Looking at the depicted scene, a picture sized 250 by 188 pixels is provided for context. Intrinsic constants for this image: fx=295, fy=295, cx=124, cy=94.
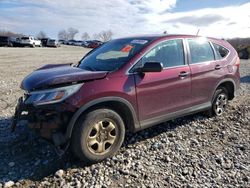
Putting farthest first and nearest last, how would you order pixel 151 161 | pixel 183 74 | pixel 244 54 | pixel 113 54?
pixel 244 54
pixel 183 74
pixel 113 54
pixel 151 161

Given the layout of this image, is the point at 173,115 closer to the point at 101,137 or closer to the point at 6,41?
the point at 101,137

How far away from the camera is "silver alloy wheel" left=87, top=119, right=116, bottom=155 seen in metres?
4.06

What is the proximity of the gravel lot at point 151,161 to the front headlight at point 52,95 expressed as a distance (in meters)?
0.95

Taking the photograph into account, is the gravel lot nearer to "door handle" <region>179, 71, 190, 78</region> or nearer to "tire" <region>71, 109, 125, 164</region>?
"tire" <region>71, 109, 125, 164</region>

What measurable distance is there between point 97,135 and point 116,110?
1.64 feet

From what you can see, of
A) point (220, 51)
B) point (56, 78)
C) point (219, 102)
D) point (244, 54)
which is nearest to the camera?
point (56, 78)

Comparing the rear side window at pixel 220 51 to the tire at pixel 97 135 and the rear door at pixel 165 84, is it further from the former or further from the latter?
the tire at pixel 97 135

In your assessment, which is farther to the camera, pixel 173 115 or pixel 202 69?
pixel 202 69

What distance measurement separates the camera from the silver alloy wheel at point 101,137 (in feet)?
13.3

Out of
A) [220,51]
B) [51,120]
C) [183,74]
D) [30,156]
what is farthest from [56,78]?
A: [220,51]

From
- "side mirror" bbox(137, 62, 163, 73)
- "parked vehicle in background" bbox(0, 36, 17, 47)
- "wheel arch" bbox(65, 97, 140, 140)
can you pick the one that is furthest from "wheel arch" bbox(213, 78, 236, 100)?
"parked vehicle in background" bbox(0, 36, 17, 47)

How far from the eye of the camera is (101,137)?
13.6ft

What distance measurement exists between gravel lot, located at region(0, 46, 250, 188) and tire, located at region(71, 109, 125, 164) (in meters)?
0.16

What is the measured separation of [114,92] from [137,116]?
0.61 m
